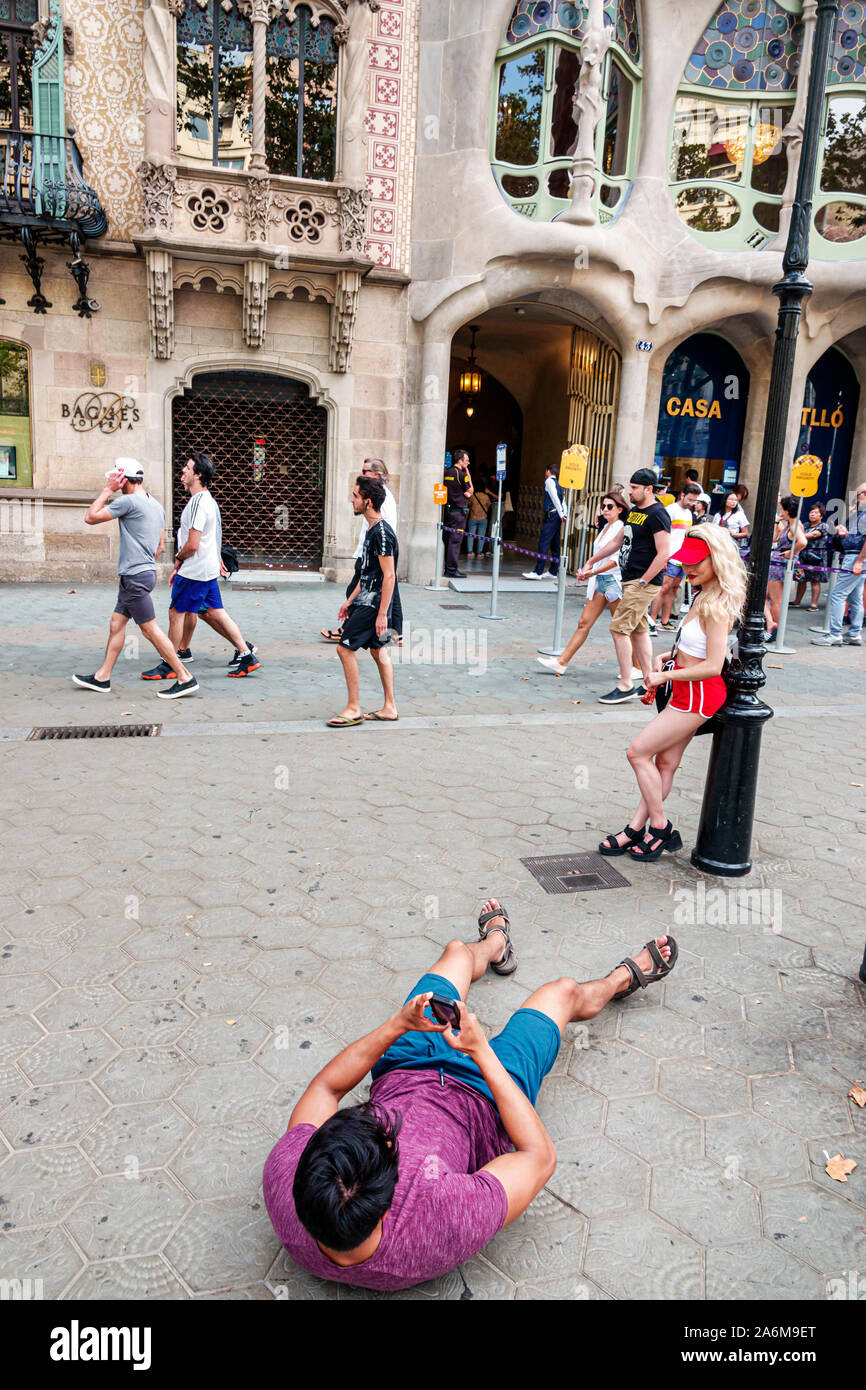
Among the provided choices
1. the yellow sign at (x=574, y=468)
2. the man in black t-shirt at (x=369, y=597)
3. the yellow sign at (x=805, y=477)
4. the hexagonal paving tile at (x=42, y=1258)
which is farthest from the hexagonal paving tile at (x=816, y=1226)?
the yellow sign at (x=805, y=477)

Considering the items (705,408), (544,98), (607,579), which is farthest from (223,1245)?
(705,408)

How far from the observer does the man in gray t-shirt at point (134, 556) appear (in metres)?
7.42

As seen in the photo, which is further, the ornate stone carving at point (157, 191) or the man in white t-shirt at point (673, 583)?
the ornate stone carving at point (157, 191)

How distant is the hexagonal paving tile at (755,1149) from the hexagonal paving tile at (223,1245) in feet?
4.50

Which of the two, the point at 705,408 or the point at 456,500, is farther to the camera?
the point at 705,408

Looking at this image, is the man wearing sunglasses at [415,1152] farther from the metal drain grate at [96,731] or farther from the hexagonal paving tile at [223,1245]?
the metal drain grate at [96,731]

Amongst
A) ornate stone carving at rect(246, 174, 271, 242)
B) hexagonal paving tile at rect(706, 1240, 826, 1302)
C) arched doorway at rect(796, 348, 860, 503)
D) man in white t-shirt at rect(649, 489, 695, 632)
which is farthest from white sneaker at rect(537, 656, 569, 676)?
arched doorway at rect(796, 348, 860, 503)

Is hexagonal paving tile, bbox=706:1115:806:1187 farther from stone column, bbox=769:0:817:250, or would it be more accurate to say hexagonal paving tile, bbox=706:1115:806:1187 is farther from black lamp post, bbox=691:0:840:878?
stone column, bbox=769:0:817:250

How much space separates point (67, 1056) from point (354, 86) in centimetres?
1484

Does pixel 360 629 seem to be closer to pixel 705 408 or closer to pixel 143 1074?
pixel 143 1074

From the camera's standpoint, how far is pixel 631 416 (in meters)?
16.3

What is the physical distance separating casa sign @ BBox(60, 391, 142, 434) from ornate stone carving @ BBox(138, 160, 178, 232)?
246cm
